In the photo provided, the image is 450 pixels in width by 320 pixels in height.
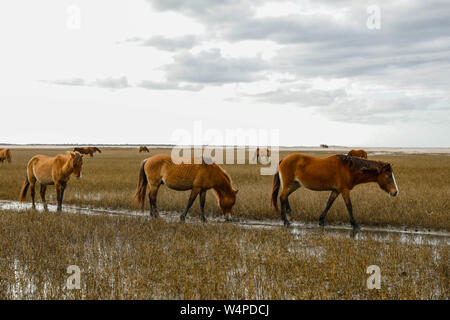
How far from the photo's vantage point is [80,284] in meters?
5.29

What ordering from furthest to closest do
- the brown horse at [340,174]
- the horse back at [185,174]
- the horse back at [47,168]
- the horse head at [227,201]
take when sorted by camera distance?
the horse back at [47,168]
the horse head at [227,201]
the horse back at [185,174]
the brown horse at [340,174]

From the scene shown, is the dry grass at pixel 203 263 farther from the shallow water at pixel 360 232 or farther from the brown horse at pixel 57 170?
the brown horse at pixel 57 170

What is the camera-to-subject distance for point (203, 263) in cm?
646

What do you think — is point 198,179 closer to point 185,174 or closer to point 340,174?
point 185,174

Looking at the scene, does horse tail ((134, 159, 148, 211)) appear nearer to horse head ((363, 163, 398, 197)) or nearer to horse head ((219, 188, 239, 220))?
horse head ((219, 188, 239, 220))

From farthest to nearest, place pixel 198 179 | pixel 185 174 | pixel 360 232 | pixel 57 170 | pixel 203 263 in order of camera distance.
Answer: pixel 57 170, pixel 185 174, pixel 198 179, pixel 360 232, pixel 203 263

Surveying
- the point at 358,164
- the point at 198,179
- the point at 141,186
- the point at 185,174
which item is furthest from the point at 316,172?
the point at 141,186

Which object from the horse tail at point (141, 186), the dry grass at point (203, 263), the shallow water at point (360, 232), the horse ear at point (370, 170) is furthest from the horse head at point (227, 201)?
the horse ear at point (370, 170)

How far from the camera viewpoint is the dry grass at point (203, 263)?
5.09m

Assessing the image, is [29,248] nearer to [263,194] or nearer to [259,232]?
[259,232]

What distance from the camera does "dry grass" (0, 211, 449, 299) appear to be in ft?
16.7

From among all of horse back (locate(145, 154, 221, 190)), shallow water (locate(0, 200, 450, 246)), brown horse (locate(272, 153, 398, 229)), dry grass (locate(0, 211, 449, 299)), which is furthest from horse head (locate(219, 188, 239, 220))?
brown horse (locate(272, 153, 398, 229))
